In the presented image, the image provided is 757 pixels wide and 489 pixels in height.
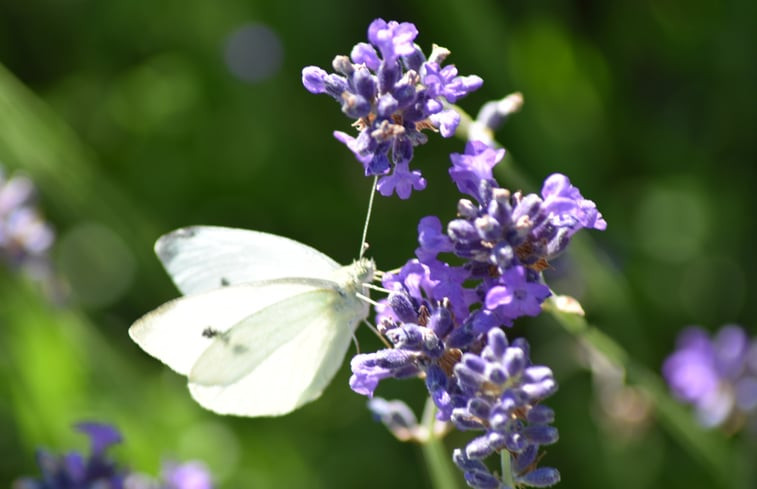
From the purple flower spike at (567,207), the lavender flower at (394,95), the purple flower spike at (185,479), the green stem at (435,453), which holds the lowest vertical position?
the purple flower spike at (185,479)

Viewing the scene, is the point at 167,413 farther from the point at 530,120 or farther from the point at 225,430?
the point at 530,120

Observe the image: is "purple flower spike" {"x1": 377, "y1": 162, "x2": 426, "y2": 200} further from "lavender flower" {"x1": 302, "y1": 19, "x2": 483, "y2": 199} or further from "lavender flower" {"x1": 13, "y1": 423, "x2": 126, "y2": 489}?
"lavender flower" {"x1": 13, "y1": 423, "x2": 126, "y2": 489}

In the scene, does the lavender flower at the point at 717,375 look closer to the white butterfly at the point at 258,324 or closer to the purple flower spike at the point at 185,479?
the white butterfly at the point at 258,324

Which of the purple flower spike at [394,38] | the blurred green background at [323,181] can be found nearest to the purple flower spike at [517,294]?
the purple flower spike at [394,38]

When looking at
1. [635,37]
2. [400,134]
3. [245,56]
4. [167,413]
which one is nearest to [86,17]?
[245,56]

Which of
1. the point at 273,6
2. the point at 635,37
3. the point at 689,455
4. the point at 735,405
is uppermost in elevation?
the point at 635,37

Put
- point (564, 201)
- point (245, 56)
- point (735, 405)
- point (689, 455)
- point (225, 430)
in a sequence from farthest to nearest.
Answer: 1. point (245, 56)
2. point (225, 430)
3. point (689, 455)
4. point (735, 405)
5. point (564, 201)

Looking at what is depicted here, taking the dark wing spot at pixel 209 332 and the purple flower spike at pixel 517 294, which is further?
the dark wing spot at pixel 209 332

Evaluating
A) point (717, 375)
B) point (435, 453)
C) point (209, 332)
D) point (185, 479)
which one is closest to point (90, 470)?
point (185, 479)
